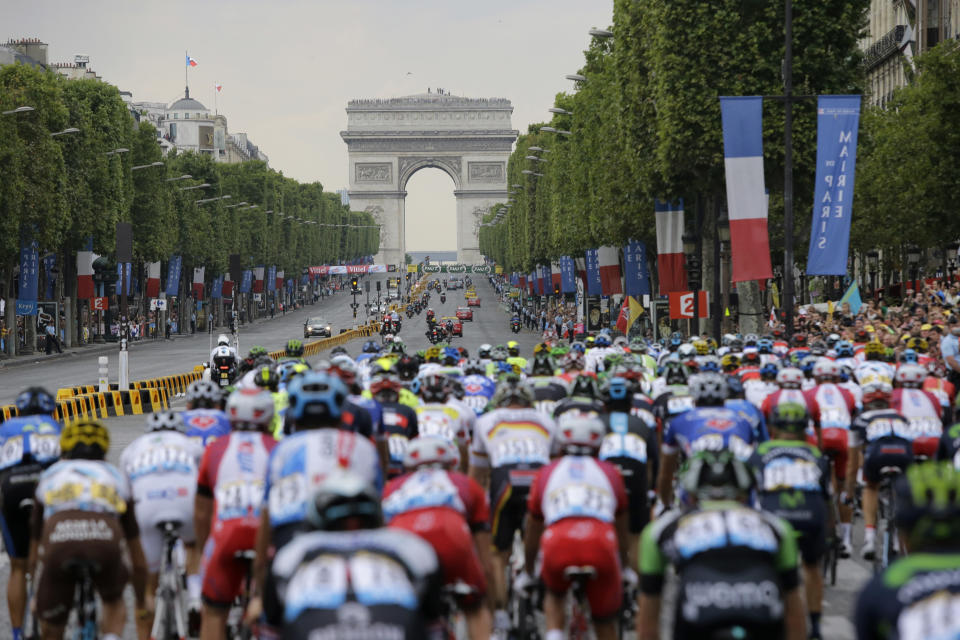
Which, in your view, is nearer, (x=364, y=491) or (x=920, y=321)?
(x=364, y=491)

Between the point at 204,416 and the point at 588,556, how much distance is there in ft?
14.2

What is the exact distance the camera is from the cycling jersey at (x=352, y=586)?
4895mm

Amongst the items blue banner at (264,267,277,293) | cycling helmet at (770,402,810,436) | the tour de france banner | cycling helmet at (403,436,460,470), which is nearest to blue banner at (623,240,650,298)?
the tour de france banner

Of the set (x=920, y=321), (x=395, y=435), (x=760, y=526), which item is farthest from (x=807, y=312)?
(x=760, y=526)

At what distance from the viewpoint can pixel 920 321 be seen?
91.7 feet

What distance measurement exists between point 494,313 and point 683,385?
106 meters

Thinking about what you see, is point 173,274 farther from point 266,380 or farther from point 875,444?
point 875,444

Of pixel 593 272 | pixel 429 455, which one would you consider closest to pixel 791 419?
pixel 429 455

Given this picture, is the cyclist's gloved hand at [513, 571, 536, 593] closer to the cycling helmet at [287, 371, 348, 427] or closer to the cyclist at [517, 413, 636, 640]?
the cyclist at [517, 413, 636, 640]

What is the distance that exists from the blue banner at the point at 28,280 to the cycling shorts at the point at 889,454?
50016 mm

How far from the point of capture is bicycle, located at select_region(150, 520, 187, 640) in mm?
9578

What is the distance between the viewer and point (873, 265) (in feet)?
248

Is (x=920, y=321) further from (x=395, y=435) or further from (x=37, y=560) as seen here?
(x=37, y=560)

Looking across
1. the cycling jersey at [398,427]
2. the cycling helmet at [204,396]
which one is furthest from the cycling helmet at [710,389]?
the cycling helmet at [204,396]
